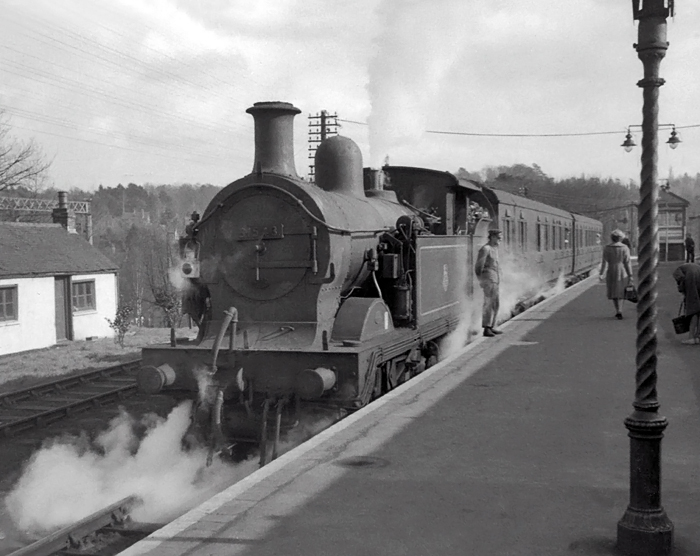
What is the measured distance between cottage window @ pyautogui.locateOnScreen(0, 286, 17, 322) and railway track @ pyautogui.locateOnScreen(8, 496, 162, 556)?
14969mm

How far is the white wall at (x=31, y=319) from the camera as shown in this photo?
19.1 metres

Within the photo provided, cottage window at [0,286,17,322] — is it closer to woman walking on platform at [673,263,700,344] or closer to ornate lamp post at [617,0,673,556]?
woman walking on platform at [673,263,700,344]

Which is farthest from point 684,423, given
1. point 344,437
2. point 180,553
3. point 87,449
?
point 87,449

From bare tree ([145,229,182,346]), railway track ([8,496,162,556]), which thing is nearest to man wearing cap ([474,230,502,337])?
railway track ([8,496,162,556])

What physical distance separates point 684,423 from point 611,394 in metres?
1.10

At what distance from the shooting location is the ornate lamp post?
357cm

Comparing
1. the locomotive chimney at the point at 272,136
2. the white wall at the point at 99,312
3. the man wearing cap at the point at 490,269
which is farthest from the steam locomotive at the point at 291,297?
the white wall at the point at 99,312

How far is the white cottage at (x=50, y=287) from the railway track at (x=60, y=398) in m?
7.33

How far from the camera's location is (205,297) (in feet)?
26.1

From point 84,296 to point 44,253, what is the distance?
6.12 feet

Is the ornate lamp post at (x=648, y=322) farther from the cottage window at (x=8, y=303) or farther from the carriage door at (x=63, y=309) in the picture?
the carriage door at (x=63, y=309)

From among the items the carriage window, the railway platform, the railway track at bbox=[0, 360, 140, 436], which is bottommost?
the railway track at bbox=[0, 360, 140, 436]

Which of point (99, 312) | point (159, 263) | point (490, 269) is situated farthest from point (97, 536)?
point (159, 263)

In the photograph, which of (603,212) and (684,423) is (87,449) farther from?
(603,212)
